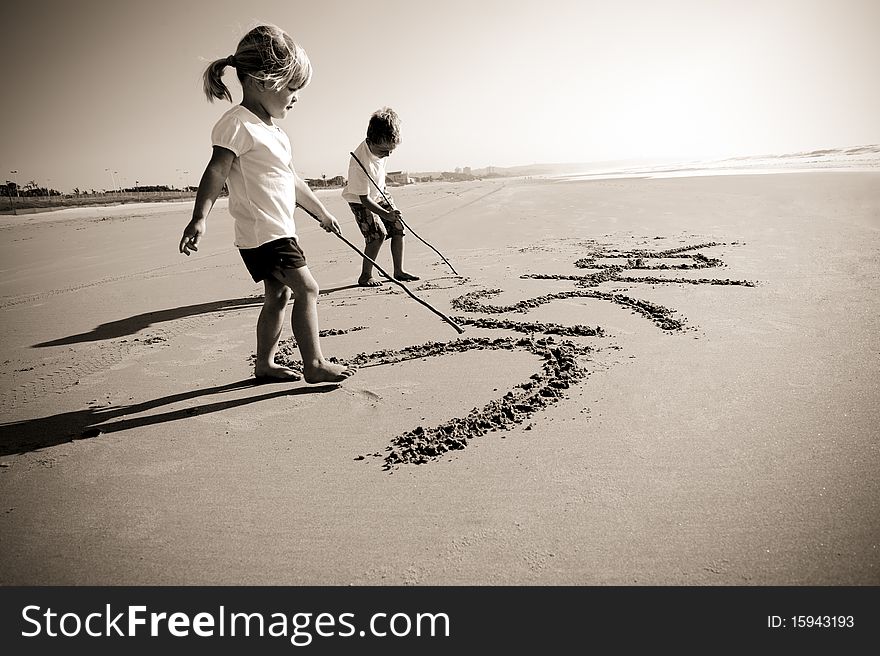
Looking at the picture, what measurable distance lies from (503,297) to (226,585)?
373cm

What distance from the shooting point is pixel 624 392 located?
2.74 metres

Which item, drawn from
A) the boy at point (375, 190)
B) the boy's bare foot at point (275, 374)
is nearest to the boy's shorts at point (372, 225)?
the boy at point (375, 190)

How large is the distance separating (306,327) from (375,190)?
344 centimetres

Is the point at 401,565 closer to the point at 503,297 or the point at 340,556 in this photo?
the point at 340,556

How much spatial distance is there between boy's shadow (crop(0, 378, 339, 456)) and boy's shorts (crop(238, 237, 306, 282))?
2.27 feet

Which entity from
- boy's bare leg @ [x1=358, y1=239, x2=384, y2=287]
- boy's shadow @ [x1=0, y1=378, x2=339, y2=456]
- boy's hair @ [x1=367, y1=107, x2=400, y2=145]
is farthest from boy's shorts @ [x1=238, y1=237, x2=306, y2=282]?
boy's hair @ [x1=367, y1=107, x2=400, y2=145]

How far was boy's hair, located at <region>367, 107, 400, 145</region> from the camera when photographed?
5.77 meters

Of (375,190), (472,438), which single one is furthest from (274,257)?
(375,190)

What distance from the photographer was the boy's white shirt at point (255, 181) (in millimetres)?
2811

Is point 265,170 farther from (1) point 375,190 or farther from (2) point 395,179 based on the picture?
(2) point 395,179

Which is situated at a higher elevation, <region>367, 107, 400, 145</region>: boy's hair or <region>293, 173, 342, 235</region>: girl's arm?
<region>367, 107, 400, 145</region>: boy's hair

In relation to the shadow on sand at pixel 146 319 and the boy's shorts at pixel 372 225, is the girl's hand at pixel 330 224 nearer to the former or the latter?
the shadow on sand at pixel 146 319

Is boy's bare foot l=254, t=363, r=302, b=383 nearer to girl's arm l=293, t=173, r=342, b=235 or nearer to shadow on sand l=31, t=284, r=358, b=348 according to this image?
girl's arm l=293, t=173, r=342, b=235

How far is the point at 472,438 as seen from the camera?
7.75ft
